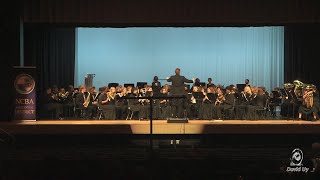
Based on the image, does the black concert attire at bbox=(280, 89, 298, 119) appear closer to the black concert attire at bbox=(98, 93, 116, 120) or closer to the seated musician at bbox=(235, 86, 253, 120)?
the seated musician at bbox=(235, 86, 253, 120)

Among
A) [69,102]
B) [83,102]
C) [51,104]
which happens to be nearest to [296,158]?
[83,102]

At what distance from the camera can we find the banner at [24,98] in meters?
11.9

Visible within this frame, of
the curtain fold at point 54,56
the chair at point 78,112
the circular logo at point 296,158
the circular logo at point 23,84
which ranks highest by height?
the curtain fold at point 54,56

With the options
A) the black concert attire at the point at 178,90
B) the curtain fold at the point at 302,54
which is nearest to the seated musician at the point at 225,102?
the black concert attire at the point at 178,90

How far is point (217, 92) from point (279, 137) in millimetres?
2472

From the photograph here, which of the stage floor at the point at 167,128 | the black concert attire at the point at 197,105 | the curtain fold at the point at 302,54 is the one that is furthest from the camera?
the curtain fold at the point at 302,54

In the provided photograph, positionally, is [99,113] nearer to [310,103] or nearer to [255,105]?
[255,105]

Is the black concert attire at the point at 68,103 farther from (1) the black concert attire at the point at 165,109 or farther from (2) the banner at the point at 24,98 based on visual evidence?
(1) the black concert attire at the point at 165,109

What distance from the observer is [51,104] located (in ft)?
42.2

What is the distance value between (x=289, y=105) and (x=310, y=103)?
2.77 ft

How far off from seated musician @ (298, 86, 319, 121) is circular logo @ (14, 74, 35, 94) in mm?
6991

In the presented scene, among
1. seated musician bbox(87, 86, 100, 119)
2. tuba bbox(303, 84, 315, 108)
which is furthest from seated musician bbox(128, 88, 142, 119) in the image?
tuba bbox(303, 84, 315, 108)

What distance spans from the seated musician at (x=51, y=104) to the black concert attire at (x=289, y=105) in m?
6.21

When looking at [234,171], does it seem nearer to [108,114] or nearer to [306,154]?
[306,154]
